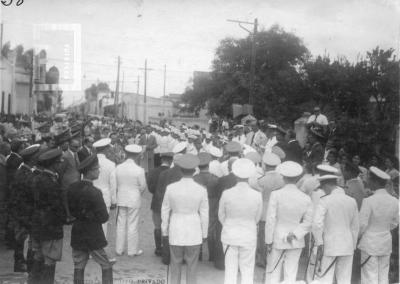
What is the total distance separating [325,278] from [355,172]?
187 cm

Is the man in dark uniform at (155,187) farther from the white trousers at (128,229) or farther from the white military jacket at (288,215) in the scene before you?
the white military jacket at (288,215)

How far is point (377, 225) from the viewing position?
647cm

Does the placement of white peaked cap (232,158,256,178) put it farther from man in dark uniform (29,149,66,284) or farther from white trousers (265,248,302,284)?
man in dark uniform (29,149,66,284)

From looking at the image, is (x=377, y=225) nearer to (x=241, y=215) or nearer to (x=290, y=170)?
(x=290, y=170)

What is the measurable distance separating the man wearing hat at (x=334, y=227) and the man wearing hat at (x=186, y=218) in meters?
1.46

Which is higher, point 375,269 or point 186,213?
point 186,213

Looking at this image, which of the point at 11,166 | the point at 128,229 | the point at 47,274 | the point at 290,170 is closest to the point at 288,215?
the point at 290,170

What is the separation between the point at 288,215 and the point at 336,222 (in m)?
0.61

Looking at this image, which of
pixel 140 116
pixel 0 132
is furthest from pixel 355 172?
pixel 140 116

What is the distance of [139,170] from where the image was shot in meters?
8.34

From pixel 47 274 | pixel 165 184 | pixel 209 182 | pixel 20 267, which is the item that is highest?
pixel 209 182

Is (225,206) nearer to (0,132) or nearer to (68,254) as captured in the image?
(68,254)

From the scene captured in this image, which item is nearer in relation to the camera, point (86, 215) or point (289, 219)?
point (86, 215)

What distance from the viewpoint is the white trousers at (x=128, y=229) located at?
8.34 meters
